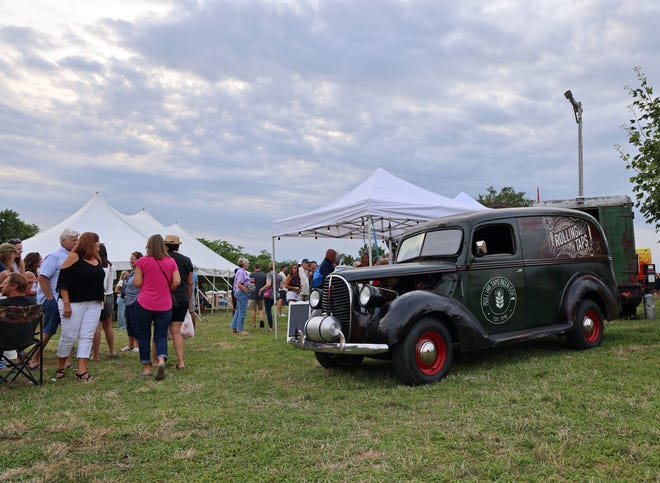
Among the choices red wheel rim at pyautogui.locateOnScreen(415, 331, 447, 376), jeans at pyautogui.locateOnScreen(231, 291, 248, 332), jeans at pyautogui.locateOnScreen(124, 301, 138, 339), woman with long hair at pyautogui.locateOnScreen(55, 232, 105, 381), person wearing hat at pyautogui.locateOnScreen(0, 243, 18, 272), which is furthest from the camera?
jeans at pyautogui.locateOnScreen(231, 291, 248, 332)

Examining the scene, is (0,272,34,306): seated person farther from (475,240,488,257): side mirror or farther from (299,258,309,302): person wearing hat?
(299,258,309,302): person wearing hat

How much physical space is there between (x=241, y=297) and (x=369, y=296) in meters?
7.13

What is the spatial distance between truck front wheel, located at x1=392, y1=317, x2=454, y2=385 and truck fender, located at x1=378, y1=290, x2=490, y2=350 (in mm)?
113

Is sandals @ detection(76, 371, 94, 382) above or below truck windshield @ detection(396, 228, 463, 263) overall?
below

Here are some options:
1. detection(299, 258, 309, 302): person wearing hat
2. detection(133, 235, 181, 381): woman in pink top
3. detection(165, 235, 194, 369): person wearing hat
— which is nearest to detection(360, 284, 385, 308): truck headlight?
detection(133, 235, 181, 381): woman in pink top

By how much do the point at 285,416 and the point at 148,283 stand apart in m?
2.81

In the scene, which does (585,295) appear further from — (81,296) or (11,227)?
(11,227)

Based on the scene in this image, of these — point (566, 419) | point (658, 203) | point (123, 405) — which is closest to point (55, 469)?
point (123, 405)

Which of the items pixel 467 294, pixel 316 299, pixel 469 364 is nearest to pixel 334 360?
pixel 316 299

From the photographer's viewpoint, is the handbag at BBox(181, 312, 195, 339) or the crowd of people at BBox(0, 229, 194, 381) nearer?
the crowd of people at BBox(0, 229, 194, 381)

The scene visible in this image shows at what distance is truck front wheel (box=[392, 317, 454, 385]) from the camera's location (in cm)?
515

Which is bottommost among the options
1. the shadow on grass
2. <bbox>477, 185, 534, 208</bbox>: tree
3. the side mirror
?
the shadow on grass

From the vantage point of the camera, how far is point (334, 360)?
6352 millimetres

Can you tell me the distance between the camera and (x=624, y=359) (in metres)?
6.02
